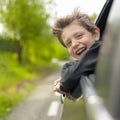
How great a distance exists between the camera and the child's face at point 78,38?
2.52 metres

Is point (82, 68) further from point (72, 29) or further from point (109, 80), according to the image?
point (109, 80)

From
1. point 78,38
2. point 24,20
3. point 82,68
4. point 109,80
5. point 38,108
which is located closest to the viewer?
point 109,80

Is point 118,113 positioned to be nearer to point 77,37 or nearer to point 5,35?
point 77,37

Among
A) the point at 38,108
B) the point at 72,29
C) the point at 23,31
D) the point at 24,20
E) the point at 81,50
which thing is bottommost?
the point at 23,31

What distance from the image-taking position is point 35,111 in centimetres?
936

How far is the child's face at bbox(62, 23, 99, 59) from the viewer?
252 centimetres

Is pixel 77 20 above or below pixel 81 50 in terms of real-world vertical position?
above

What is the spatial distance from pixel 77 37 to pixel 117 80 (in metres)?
1.27

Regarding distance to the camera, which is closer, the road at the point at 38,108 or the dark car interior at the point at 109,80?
the dark car interior at the point at 109,80

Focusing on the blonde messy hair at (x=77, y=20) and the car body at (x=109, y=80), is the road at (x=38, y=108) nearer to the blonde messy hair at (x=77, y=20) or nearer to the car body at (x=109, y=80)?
the blonde messy hair at (x=77, y=20)

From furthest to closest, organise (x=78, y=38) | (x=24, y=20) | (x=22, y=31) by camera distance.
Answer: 1. (x=22, y=31)
2. (x=24, y=20)
3. (x=78, y=38)

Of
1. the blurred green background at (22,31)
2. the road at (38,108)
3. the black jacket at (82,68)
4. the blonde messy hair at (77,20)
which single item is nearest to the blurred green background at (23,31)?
the blurred green background at (22,31)

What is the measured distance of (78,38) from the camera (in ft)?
8.29

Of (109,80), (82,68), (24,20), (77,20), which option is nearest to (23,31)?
(24,20)
